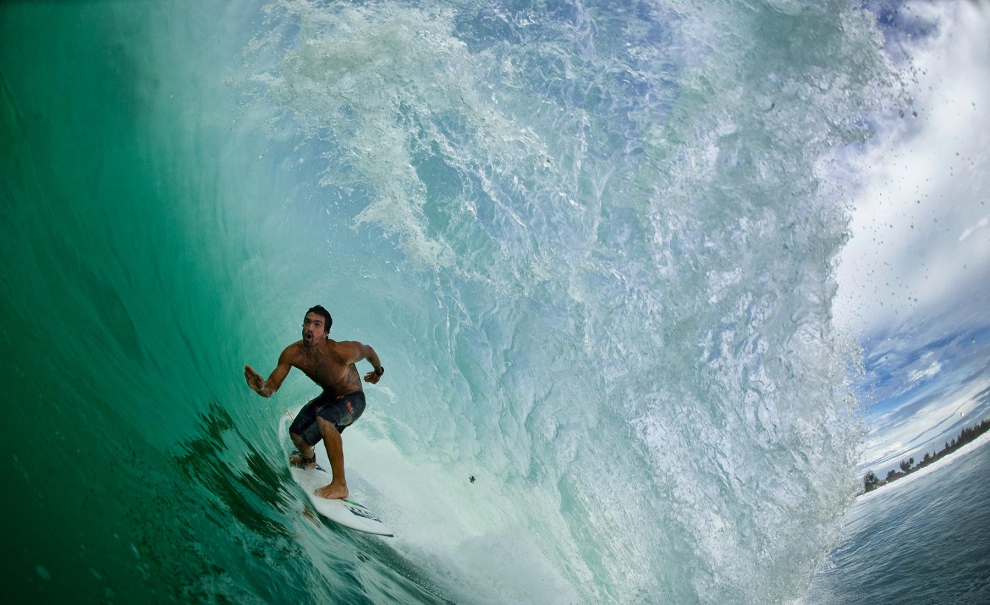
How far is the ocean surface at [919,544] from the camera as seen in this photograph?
4.76m

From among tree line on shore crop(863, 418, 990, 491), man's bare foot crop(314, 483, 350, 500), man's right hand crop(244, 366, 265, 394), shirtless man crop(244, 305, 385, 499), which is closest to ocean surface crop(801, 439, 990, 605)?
tree line on shore crop(863, 418, 990, 491)

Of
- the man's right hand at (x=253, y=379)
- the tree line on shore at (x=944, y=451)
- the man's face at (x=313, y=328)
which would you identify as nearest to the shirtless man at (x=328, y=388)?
the man's face at (x=313, y=328)

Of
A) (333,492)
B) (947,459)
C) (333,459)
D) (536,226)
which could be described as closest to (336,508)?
(333,492)

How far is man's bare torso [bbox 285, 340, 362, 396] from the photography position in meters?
3.22

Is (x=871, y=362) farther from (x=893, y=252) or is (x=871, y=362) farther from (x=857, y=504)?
(x=857, y=504)

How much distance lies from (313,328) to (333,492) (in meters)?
1.06

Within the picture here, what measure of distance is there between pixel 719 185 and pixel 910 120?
230cm

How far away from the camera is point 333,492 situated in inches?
127

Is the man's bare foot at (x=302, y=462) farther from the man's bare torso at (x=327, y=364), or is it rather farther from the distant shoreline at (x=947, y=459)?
the distant shoreline at (x=947, y=459)

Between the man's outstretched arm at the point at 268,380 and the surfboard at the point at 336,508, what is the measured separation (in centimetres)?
85

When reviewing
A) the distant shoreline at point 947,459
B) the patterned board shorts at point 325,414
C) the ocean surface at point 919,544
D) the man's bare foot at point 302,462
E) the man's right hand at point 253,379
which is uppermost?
the patterned board shorts at point 325,414

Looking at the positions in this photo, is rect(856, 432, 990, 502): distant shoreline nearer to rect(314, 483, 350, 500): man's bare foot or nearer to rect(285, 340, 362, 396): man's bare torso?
rect(314, 483, 350, 500): man's bare foot

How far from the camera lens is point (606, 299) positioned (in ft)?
14.5

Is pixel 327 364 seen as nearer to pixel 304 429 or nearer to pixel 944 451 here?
pixel 304 429
